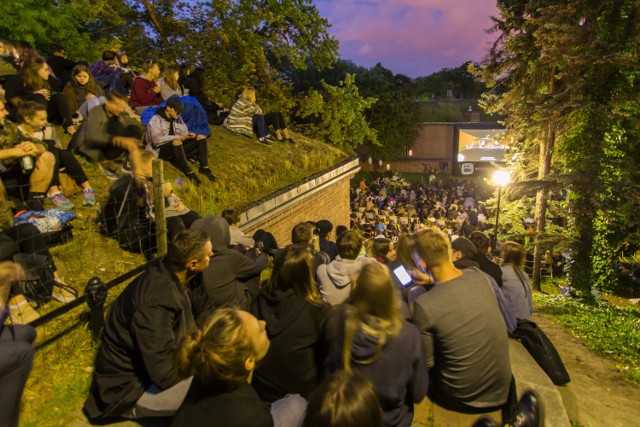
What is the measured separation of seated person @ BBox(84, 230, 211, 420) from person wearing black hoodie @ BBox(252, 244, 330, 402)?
0.58 metres

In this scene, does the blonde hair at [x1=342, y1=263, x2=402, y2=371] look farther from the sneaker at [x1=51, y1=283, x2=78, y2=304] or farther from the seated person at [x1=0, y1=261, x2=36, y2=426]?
the sneaker at [x1=51, y1=283, x2=78, y2=304]

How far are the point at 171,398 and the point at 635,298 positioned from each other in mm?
17474

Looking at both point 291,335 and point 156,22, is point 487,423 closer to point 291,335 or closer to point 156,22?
point 291,335

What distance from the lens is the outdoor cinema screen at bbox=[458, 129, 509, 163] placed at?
43000 mm

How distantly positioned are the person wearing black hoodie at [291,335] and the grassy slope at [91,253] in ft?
5.42

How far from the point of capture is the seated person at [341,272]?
4465 mm

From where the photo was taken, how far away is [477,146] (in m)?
43.3

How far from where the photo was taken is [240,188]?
9016mm

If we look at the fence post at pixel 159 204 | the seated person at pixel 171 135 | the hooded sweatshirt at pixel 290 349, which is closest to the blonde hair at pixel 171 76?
the seated person at pixel 171 135

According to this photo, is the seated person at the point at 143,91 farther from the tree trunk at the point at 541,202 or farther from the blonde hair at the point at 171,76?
the tree trunk at the point at 541,202

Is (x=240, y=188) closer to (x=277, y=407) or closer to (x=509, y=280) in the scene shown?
(x=509, y=280)

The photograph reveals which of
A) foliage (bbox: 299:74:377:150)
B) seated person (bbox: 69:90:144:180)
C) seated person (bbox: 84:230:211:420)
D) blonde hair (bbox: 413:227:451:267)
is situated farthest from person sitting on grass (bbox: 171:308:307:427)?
foliage (bbox: 299:74:377:150)

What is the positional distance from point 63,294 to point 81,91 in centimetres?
498

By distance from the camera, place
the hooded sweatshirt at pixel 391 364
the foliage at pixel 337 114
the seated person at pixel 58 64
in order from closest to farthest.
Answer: the hooded sweatshirt at pixel 391 364 < the seated person at pixel 58 64 < the foliage at pixel 337 114
